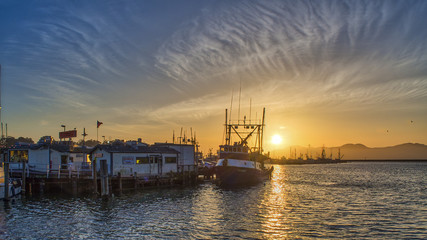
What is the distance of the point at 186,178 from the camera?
5606 centimetres

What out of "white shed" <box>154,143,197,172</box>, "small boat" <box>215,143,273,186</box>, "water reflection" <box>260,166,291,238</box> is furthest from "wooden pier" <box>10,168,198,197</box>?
"water reflection" <box>260,166,291,238</box>

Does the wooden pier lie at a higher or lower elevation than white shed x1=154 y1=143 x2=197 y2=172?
lower

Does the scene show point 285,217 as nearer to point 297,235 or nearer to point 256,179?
point 297,235

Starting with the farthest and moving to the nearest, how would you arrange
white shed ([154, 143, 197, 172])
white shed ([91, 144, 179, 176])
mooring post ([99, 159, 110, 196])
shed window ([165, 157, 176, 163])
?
white shed ([154, 143, 197, 172]), shed window ([165, 157, 176, 163]), white shed ([91, 144, 179, 176]), mooring post ([99, 159, 110, 196])

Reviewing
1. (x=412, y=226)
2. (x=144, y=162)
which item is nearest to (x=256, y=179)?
(x=144, y=162)

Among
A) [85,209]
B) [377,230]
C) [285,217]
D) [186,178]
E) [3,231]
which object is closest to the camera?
[3,231]

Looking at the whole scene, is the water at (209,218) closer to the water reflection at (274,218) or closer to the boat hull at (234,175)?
the water reflection at (274,218)

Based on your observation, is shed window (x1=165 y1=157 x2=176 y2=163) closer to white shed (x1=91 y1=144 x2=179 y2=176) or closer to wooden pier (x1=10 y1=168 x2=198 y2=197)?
white shed (x1=91 y1=144 x2=179 y2=176)

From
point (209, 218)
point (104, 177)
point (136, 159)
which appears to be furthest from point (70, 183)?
point (209, 218)

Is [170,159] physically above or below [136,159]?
below

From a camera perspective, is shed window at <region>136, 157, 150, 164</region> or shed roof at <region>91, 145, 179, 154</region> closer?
shed roof at <region>91, 145, 179, 154</region>

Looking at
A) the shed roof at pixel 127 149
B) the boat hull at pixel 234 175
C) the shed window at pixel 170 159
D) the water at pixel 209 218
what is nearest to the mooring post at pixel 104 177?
the water at pixel 209 218

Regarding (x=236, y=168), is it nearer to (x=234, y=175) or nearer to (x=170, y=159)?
(x=234, y=175)

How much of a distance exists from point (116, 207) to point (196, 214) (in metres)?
8.84
